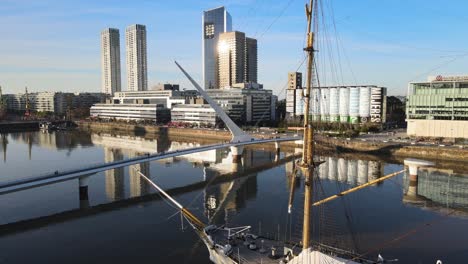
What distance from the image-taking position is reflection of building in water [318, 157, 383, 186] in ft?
77.7

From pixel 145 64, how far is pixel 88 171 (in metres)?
110

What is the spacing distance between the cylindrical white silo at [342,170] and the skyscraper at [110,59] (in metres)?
110

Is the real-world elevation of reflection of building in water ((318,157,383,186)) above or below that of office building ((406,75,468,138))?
below

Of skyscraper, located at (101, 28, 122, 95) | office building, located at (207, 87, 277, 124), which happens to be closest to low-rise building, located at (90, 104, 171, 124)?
office building, located at (207, 87, 277, 124)

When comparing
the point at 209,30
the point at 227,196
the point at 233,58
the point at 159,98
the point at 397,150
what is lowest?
the point at 227,196

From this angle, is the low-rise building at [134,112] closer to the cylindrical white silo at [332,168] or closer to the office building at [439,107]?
the cylindrical white silo at [332,168]

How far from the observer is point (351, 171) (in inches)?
1045

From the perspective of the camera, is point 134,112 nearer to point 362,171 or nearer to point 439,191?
point 362,171

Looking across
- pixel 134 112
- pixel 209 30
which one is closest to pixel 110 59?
pixel 209 30

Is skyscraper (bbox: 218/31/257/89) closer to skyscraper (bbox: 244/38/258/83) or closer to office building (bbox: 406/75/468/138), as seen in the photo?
skyscraper (bbox: 244/38/258/83)

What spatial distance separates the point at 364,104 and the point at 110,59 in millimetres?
99198

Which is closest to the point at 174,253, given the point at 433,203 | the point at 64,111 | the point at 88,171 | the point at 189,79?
the point at 88,171

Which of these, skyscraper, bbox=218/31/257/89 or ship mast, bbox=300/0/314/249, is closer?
ship mast, bbox=300/0/314/249

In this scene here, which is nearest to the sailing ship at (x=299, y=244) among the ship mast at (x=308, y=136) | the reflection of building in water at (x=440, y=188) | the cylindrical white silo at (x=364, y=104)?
the ship mast at (x=308, y=136)
